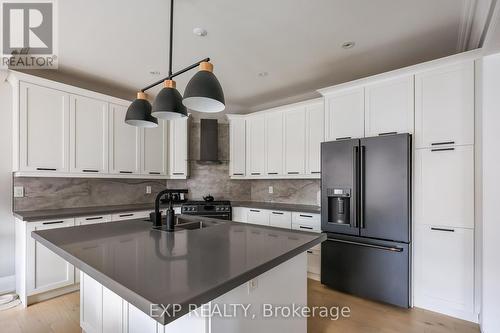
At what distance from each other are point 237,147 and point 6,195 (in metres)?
3.08

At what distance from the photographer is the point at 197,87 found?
1396 millimetres

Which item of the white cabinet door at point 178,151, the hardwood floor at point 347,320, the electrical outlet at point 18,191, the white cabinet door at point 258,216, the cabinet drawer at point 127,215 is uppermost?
the white cabinet door at point 178,151

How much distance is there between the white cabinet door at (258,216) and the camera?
3.69 m

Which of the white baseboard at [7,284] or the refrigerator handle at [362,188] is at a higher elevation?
the refrigerator handle at [362,188]

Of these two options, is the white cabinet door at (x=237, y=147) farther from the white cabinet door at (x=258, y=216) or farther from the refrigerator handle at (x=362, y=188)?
the refrigerator handle at (x=362, y=188)

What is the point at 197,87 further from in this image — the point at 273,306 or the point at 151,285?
the point at 273,306

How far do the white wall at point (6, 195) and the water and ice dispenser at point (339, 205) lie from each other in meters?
3.78

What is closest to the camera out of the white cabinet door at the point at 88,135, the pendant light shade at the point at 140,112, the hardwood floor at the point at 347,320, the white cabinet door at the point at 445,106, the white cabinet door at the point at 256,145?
the pendant light shade at the point at 140,112

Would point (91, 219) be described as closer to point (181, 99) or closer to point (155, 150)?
point (155, 150)

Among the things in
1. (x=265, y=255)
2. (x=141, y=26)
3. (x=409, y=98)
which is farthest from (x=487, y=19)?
(x=141, y=26)

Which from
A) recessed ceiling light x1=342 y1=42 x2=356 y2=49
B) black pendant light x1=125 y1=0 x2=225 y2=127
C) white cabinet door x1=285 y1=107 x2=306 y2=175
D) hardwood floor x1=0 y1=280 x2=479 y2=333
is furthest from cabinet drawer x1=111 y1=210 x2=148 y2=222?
recessed ceiling light x1=342 y1=42 x2=356 y2=49

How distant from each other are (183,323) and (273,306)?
551mm

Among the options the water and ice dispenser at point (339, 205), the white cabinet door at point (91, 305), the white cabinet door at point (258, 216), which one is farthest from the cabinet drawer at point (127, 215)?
the water and ice dispenser at point (339, 205)

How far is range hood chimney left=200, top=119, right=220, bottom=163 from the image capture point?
14.1ft
